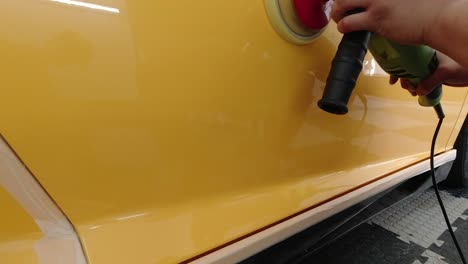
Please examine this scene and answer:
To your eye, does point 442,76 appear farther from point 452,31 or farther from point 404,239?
point 404,239

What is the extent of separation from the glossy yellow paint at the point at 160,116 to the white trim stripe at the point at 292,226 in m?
0.01

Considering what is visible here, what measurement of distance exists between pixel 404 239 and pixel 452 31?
83cm

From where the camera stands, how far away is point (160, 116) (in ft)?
1.05

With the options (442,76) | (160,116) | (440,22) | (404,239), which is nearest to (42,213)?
(160,116)

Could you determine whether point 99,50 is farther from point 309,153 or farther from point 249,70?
point 309,153

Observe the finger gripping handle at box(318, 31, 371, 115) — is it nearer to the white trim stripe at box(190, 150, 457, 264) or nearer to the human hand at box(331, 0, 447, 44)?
the human hand at box(331, 0, 447, 44)

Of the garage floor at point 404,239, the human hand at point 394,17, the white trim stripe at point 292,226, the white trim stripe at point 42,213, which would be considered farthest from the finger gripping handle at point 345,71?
the garage floor at point 404,239

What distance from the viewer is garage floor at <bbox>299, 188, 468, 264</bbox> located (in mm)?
889

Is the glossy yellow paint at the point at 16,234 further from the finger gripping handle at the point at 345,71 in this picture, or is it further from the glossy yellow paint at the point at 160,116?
the finger gripping handle at the point at 345,71

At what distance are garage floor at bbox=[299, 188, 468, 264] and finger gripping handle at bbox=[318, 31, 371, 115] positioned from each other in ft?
1.67

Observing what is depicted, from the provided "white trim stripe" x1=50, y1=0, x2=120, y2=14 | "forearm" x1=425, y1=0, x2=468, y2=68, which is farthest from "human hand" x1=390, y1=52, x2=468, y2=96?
"white trim stripe" x1=50, y1=0, x2=120, y2=14

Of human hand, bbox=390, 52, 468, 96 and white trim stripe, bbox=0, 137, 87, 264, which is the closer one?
white trim stripe, bbox=0, 137, 87, 264

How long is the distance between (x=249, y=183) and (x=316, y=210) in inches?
5.6

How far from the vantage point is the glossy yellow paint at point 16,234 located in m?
0.26
